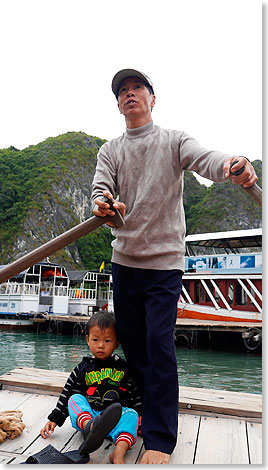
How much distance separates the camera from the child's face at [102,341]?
174 cm

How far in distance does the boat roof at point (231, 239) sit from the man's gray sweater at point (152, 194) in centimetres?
1353

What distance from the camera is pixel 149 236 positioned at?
163 centimetres

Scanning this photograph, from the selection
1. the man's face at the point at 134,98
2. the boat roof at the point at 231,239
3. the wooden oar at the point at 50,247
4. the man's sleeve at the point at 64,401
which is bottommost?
the man's sleeve at the point at 64,401

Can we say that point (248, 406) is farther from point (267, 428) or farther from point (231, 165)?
point (231, 165)

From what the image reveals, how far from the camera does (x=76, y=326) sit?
17.7 metres

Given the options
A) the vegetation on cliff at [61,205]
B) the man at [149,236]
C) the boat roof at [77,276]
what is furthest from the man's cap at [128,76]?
the vegetation on cliff at [61,205]

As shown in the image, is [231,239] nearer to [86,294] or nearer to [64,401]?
[86,294]

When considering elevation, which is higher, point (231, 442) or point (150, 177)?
point (150, 177)

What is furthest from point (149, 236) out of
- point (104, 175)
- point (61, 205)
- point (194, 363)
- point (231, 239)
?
point (61, 205)

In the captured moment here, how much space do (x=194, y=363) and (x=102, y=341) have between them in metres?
8.95

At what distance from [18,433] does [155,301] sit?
0.80 m

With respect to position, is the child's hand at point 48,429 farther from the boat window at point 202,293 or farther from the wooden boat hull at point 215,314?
the boat window at point 202,293

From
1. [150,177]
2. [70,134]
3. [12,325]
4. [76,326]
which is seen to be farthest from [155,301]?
[70,134]

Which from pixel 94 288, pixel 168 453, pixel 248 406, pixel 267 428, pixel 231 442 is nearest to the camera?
pixel 267 428
